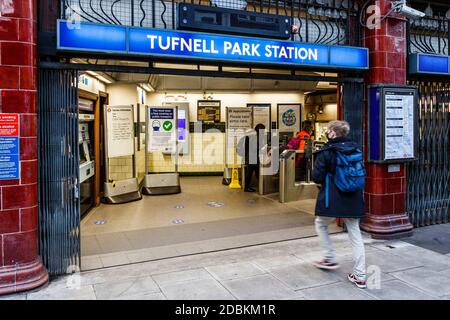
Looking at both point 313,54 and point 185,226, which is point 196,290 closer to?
point 185,226

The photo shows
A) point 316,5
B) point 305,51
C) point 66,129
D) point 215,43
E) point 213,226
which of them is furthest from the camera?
point 213,226

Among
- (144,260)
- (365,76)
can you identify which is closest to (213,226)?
(144,260)

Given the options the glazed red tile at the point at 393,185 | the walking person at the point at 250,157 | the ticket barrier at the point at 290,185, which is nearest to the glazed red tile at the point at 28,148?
the glazed red tile at the point at 393,185

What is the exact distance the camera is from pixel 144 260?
4.93 m

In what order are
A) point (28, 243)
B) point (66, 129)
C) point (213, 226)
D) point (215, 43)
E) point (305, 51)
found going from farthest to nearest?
point (213, 226) < point (305, 51) < point (215, 43) < point (66, 129) < point (28, 243)

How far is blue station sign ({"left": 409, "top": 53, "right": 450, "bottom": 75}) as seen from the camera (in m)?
6.00

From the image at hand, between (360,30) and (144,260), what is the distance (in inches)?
163

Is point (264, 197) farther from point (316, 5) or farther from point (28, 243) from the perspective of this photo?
point (28, 243)

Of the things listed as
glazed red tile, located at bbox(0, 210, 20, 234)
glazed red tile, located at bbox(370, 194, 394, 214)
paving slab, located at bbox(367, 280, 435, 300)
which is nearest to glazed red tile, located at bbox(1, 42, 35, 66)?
glazed red tile, located at bbox(0, 210, 20, 234)

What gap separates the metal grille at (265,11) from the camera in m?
4.54

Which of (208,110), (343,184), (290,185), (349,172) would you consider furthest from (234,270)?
(208,110)

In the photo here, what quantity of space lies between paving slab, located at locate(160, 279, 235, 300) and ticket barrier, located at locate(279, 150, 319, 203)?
4.50 m

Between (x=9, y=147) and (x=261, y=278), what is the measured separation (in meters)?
2.62

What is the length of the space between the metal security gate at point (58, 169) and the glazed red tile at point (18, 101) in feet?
0.83
